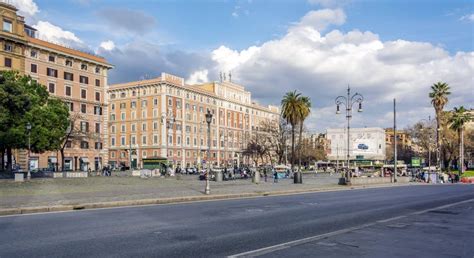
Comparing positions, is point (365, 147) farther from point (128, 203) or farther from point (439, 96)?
point (128, 203)

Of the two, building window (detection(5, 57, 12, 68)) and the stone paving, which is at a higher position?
building window (detection(5, 57, 12, 68))

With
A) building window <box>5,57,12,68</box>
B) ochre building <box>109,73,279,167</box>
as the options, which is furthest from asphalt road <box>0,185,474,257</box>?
ochre building <box>109,73,279,167</box>

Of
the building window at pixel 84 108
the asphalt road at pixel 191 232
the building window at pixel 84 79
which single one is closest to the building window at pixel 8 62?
the building window at pixel 84 79

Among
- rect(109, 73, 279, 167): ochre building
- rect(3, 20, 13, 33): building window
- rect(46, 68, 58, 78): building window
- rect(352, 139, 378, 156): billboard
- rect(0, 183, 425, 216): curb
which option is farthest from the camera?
rect(352, 139, 378, 156): billboard

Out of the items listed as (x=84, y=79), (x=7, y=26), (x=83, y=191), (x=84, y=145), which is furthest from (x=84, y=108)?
(x=83, y=191)

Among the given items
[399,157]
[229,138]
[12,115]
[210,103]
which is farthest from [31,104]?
[399,157]

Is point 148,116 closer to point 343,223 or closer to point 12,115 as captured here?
point 12,115

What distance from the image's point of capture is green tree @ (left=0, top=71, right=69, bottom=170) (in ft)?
137

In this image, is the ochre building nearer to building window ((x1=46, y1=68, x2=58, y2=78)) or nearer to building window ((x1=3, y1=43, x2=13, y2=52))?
building window ((x1=46, y1=68, x2=58, y2=78))

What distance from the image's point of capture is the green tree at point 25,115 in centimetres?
4190

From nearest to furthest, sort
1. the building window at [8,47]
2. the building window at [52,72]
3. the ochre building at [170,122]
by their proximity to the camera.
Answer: the building window at [8,47] → the building window at [52,72] → the ochre building at [170,122]

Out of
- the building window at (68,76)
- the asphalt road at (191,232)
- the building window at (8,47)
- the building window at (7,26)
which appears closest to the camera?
the asphalt road at (191,232)

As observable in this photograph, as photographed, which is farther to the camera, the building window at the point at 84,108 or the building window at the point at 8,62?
the building window at the point at 84,108

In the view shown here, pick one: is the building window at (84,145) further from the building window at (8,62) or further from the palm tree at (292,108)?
the palm tree at (292,108)
